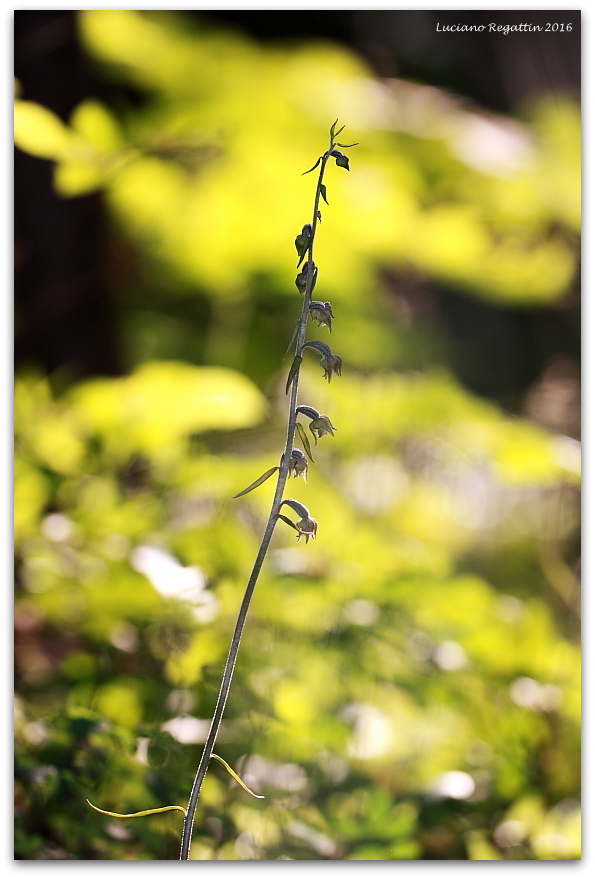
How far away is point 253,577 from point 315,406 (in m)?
0.34

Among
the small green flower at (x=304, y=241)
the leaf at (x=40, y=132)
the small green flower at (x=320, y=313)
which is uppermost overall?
the leaf at (x=40, y=132)

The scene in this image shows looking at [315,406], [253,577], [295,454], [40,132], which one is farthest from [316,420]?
[40,132]

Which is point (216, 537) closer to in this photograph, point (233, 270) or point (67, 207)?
point (233, 270)

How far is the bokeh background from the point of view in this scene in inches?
34.3

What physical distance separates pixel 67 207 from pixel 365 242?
1.32ft

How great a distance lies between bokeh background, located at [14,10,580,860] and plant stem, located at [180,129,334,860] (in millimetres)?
72

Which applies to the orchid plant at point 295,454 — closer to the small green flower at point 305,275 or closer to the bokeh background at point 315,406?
the small green flower at point 305,275

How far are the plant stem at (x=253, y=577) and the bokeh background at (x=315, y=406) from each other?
0.24 ft

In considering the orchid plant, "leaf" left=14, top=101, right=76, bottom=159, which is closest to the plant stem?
the orchid plant

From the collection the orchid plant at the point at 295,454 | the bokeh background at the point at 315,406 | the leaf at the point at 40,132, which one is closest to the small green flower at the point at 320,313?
the orchid plant at the point at 295,454

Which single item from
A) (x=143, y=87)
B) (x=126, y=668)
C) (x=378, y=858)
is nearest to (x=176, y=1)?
(x=143, y=87)

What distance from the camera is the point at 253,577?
0.63 m

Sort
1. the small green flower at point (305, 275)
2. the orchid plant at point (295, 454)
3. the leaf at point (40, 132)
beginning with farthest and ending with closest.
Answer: the leaf at point (40, 132) → the small green flower at point (305, 275) → the orchid plant at point (295, 454)

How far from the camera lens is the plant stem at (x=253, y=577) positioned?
602 millimetres
